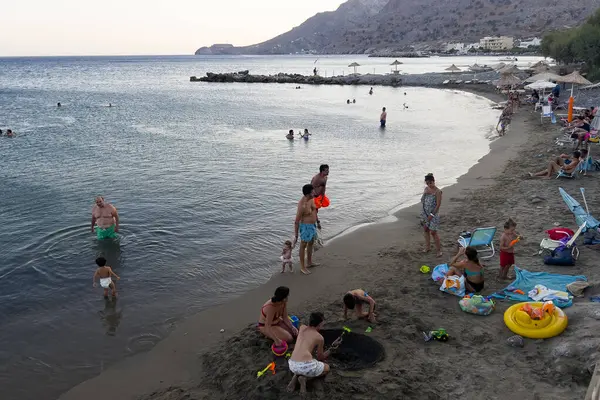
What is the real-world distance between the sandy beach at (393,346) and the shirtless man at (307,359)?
160 mm

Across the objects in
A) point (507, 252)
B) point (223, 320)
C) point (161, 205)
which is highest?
point (507, 252)

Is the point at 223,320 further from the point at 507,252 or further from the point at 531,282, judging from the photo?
the point at 531,282

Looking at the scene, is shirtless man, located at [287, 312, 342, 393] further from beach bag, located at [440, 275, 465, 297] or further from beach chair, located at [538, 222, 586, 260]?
beach chair, located at [538, 222, 586, 260]

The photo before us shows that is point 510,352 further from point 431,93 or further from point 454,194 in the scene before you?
point 431,93

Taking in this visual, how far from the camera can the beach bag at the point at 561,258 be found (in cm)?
917

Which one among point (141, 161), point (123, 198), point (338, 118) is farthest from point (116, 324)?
point (338, 118)

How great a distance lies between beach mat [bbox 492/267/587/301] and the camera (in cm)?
822

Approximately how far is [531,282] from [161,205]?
11.7m

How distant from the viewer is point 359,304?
7816 millimetres

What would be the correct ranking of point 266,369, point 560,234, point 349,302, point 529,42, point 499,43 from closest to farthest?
point 266,369, point 349,302, point 560,234, point 529,42, point 499,43

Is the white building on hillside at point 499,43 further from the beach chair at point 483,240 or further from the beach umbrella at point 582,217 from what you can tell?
the beach chair at point 483,240

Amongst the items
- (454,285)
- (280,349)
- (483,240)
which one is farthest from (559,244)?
Result: (280,349)

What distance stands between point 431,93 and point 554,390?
5510 centimetres

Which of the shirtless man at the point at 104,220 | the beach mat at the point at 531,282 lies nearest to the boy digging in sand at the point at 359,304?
the beach mat at the point at 531,282
